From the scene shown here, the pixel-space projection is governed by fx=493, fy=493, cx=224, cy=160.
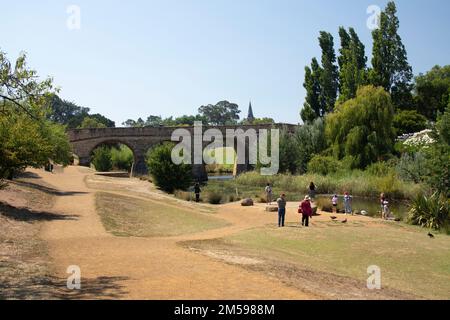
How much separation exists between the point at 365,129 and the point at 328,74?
17.0m

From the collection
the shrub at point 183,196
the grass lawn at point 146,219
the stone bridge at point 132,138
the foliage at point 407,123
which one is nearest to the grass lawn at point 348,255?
the grass lawn at point 146,219

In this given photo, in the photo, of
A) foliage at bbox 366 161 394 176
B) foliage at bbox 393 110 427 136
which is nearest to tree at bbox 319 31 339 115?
foliage at bbox 393 110 427 136

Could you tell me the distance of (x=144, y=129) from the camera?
63062mm

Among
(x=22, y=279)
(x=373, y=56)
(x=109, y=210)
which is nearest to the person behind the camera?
(x=22, y=279)

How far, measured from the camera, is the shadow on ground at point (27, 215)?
18312 mm

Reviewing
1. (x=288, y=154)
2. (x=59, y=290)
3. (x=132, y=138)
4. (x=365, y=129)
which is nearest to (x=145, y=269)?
(x=59, y=290)

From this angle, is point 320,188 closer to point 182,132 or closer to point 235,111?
point 182,132

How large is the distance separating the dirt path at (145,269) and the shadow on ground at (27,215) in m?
0.83

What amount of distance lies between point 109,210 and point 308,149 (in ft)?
100

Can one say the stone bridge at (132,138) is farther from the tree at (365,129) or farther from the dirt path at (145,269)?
the dirt path at (145,269)

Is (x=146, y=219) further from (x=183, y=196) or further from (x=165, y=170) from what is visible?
(x=165, y=170)

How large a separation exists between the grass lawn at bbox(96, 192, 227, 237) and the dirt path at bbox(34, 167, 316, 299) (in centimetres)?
105

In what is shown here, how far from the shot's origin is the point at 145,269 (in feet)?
36.8

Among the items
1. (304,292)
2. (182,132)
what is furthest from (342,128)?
(304,292)
